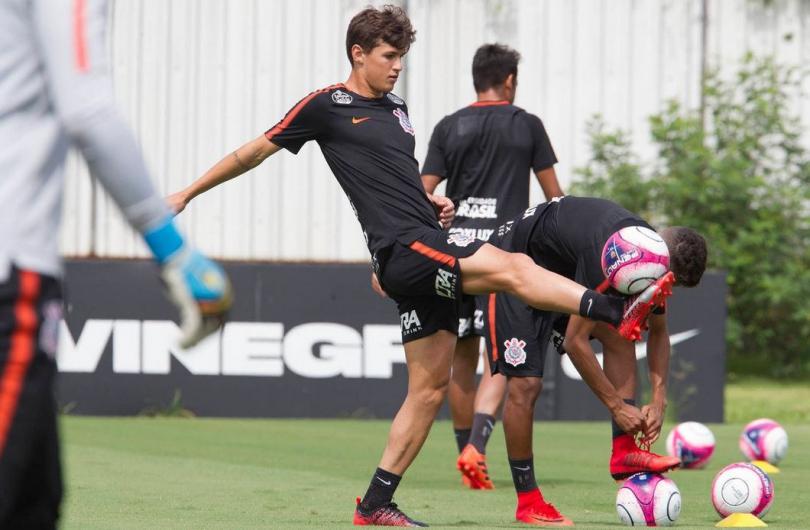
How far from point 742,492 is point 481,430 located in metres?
1.97

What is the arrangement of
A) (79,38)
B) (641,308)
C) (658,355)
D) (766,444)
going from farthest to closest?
(766,444) < (658,355) < (641,308) < (79,38)

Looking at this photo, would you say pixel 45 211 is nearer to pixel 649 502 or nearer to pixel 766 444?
pixel 649 502

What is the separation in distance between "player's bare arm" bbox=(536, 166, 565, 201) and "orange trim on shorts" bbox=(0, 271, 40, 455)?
18.5 feet

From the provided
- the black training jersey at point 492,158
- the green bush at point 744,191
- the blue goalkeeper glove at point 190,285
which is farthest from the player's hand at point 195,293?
the green bush at point 744,191

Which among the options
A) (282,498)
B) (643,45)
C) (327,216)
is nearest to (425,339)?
(282,498)

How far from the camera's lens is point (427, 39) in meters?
17.5

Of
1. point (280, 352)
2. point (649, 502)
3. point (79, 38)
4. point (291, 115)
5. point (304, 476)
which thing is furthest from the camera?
point (280, 352)

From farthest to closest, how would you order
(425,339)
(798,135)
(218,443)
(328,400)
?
1. (798,135)
2. (328,400)
3. (218,443)
4. (425,339)

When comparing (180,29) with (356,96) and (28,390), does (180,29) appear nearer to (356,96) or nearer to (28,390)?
(356,96)

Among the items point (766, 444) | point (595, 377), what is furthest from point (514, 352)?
point (766, 444)

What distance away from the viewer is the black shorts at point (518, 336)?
20.7 ft

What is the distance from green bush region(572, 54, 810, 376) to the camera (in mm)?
16094

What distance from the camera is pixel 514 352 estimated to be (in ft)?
20.9

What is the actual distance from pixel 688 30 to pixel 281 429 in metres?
8.67
